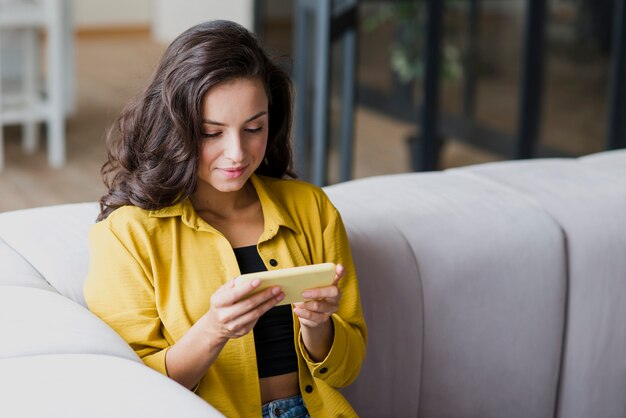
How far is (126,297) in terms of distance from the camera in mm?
1493

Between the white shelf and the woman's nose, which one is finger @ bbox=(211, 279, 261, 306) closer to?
the woman's nose

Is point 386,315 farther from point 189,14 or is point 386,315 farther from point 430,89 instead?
point 189,14

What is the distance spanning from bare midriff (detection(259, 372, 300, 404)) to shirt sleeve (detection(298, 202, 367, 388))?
0.06 m

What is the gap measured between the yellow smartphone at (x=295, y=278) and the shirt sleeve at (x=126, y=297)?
21cm

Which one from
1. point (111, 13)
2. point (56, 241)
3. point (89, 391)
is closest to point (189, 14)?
point (111, 13)

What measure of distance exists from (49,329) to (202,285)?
26cm

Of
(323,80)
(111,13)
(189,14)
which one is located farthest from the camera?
(111,13)

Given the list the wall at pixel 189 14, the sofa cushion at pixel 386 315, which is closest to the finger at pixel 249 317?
the sofa cushion at pixel 386 315

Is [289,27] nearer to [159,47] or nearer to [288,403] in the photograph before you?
[159,47]

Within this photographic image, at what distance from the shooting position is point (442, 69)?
520cm

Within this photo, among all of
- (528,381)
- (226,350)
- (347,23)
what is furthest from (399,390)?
(347,23)

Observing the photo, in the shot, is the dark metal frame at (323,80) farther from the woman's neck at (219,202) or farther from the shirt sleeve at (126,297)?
the shirt sleeve at (126,297)

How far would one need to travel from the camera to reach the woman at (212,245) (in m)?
1.49

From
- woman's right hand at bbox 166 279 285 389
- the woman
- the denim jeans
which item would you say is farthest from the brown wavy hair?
the denim jeans
